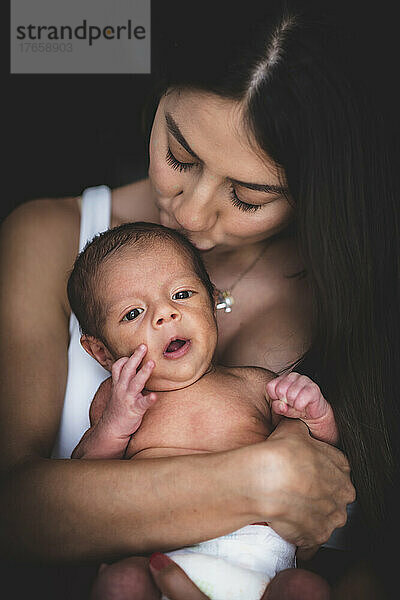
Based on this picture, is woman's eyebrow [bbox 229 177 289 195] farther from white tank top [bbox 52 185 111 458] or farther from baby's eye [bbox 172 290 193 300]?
white tank top [bbox 52 185 111 458]

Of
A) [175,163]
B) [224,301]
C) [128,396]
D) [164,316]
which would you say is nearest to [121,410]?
[128,396]

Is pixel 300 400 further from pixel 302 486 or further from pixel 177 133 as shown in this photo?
pixel 177 133

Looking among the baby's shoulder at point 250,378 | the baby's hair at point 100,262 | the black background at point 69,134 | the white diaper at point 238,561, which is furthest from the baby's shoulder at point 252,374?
the black background at point 69,134

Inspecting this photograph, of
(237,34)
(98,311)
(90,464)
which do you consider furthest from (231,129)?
(90,464)

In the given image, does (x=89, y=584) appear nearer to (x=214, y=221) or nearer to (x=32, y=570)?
(x=32, y=570)

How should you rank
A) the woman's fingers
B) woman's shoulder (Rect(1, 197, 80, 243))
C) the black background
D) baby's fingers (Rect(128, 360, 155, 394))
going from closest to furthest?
the woman's fingers
baby's fingers (Rect(128, 360, 155, 394))
woman's shoulder (Rect(1, 197, 80, 243))
the black background

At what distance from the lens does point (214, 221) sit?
0.93m

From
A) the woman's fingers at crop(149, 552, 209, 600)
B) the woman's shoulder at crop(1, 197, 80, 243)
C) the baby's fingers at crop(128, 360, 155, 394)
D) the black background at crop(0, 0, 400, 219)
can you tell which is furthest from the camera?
the black background at crop(0, 0, 400, 219)

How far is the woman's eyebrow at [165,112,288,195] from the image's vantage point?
0.85 meters

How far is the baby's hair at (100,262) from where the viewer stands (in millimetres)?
891

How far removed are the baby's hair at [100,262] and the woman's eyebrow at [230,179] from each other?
12 cm

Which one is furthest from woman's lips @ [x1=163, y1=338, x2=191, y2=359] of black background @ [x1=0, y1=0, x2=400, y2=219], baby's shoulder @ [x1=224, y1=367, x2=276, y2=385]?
Answer: black background @ [x1=0, y1=0, x2=400, y2=219]

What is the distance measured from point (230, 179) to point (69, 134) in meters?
0.55

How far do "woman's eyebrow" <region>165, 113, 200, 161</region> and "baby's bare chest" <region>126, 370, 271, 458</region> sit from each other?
0.30 metres
